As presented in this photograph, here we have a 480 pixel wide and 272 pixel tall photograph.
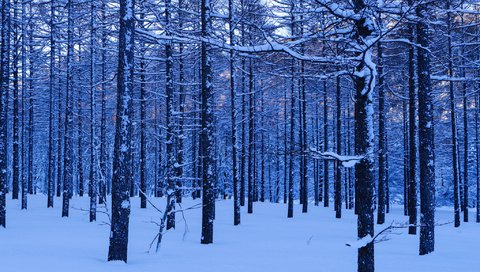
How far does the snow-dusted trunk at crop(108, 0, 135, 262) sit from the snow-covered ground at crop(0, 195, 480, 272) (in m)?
0.50

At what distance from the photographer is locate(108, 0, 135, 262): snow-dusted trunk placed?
8.53 metres

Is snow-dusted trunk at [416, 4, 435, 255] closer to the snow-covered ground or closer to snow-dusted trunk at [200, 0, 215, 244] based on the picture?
the snow-covered ground

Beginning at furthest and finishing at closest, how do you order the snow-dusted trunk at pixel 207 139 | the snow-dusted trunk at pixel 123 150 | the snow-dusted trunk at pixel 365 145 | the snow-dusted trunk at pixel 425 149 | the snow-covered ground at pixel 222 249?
the snow-dusted trunk at pixel 207 139 < the snow-dusted trunk at pixel 425 149 < the snow-dusted trunk at pixel 123 150 < the snow-covered ground at pixel 222 249 < the snow-dusted trunk at pixel 365 145

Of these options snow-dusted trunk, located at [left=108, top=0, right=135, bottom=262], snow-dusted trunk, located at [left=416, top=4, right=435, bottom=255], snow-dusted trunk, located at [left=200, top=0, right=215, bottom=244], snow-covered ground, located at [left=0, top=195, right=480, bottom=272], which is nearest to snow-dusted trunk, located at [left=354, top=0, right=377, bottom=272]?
snow-covered ground, located at [left=0, top=195, right=480, bottom=272]

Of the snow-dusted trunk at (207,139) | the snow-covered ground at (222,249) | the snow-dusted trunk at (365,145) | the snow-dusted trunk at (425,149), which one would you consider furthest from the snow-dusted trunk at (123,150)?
the snow-dusted trunk at (425,149)

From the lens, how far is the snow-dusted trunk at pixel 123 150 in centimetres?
853

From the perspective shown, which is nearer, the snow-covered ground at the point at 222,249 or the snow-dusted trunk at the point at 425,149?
the snow-covered ground at the point at 222,249

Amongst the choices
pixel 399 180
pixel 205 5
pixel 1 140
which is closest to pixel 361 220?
pixel 205 5

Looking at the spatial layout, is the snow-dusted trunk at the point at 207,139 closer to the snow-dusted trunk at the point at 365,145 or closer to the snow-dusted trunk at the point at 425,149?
the snow-dusted trunk at the point at 425,149

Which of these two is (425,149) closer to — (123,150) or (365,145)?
(365,145)

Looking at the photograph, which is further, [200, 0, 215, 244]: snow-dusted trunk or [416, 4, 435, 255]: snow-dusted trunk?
[200, 0, 215, 244]: snow-dusted trunk

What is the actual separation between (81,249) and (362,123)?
24.6 ft

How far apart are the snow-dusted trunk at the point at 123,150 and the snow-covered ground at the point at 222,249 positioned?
501 millimetres

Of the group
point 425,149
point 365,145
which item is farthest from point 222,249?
point 365,145
